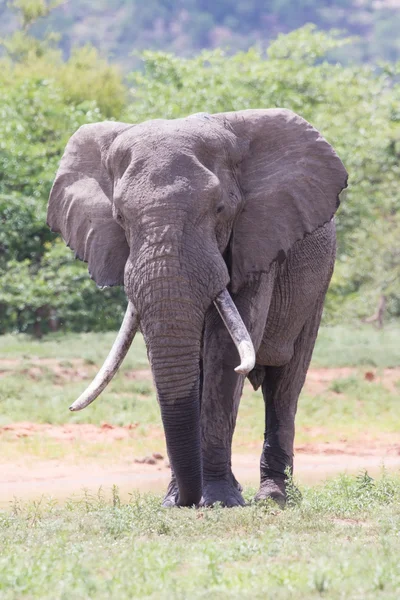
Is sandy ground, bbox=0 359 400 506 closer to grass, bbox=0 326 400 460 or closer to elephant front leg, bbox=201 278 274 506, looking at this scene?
grass, bbox=0 326 400 460

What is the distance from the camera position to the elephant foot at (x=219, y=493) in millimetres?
7565

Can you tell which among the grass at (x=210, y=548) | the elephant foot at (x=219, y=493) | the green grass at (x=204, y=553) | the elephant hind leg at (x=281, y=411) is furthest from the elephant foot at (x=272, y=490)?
the green grass at (x=204, y=553)

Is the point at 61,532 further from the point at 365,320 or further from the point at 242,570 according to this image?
the point at 365,320

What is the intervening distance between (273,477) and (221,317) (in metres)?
1.93

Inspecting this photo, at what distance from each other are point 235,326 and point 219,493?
1117mm

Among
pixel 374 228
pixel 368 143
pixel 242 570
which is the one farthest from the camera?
pixel 374 228

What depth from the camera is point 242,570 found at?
205 inches

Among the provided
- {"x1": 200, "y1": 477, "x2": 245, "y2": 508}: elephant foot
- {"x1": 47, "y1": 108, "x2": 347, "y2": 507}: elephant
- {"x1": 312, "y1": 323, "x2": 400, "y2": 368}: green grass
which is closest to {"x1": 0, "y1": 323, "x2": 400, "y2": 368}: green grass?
{"x1": 312, "y1": 323, "x2": 400, "y2": 368}: green grass

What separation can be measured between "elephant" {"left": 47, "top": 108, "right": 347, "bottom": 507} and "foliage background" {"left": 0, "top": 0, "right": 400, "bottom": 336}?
12.0 meters

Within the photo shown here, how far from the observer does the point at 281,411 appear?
30.3 feet

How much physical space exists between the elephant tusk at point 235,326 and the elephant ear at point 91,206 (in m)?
0.79

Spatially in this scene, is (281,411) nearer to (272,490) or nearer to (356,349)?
(272,490)

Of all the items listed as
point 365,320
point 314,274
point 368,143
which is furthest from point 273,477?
point 365,320

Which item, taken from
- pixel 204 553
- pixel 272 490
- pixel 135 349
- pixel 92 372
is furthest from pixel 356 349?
pixel 204 553
